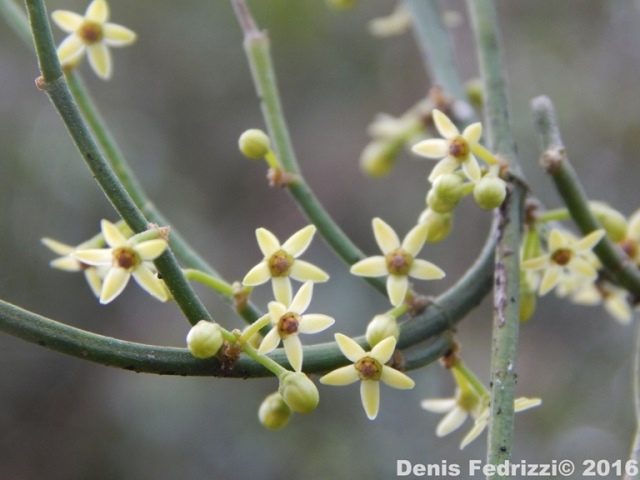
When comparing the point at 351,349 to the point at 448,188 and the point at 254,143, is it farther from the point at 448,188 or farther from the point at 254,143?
the point at 254,143

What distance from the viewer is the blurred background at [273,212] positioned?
8.80 feet

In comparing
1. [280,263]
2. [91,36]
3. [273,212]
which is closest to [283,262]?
[280,263]

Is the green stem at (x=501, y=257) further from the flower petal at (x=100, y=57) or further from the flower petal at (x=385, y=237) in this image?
the flower petal at (x=100, y=57)

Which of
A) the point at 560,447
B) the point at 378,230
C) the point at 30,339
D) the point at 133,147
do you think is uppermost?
the point at 133,147

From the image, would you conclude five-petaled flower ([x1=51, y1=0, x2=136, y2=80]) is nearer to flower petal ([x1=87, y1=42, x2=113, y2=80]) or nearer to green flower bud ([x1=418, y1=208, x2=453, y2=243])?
flower petal ([x1=87, y1=42, x2=113, y2=80])

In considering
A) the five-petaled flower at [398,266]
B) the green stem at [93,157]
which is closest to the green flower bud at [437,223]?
the five-petaled flower at [398,266]

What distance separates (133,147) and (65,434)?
4.11 feet

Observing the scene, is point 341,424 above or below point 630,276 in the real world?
above

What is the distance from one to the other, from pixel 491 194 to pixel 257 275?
197 millimetres

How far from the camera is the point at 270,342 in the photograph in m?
0.55

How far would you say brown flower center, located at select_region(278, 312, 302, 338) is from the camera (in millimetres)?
562

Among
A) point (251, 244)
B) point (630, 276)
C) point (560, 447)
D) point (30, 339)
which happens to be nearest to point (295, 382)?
point (30, 339)

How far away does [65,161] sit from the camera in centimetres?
315

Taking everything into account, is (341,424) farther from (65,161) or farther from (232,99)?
(232,99)
